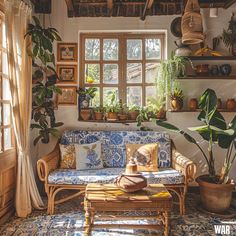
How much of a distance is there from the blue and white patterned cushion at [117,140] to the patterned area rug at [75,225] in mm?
748

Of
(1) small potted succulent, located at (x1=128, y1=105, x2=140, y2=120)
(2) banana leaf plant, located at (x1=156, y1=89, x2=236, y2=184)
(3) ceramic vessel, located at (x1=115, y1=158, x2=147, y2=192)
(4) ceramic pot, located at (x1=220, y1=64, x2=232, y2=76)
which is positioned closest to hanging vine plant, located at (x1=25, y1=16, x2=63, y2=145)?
(1) small potted succulent, located at (x1=128, y1=105, x2=140, y2=120)

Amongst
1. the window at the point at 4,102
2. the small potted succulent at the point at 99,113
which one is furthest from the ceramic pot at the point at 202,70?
the window at the point at 4,102

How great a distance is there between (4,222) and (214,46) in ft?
11.8

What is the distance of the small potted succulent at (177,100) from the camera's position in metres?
4.04

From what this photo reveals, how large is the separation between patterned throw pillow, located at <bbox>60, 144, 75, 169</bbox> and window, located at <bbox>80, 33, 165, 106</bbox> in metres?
0.89

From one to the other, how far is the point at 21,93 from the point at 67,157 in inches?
40.6

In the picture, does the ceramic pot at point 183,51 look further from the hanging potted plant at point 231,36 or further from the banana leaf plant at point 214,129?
the banana leaf plant at point 214,129

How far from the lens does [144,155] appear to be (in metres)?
3.66

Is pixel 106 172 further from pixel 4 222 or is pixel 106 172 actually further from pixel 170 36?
pixel 170 36

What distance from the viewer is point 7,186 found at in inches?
126

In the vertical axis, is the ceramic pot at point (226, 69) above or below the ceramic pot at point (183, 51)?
below

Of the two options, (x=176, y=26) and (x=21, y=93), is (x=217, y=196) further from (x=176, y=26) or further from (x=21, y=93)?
(x=21, y=93)

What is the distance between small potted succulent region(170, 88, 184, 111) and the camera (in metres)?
4.04

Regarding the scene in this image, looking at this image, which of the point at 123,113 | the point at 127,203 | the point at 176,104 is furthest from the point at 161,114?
the point at 127,203
